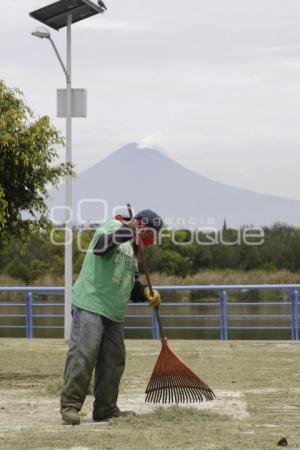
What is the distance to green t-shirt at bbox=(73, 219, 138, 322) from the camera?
25.8 feet

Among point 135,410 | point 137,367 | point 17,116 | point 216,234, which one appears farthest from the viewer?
point 216,234

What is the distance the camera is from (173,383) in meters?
8.37

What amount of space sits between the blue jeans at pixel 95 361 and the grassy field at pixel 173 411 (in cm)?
20

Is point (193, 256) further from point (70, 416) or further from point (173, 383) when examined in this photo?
point (70, 416)

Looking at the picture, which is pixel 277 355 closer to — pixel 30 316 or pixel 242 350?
pixel 242 350

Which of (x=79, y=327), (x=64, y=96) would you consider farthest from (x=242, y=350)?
(x=79, y=327)

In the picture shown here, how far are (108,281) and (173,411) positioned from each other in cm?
129

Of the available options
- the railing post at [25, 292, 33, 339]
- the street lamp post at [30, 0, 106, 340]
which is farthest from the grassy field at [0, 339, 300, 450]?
the railing post at [25, 292, 33, 339]

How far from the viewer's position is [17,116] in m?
11.9

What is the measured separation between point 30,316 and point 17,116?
24.2ft

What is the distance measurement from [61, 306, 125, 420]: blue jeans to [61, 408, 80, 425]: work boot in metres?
0.04

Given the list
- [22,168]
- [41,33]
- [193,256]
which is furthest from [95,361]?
[193,256]

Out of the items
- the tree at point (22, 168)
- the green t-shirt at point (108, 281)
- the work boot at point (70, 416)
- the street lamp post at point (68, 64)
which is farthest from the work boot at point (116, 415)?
the street lamp post at point (68, 64)

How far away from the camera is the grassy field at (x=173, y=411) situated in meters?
6.98
